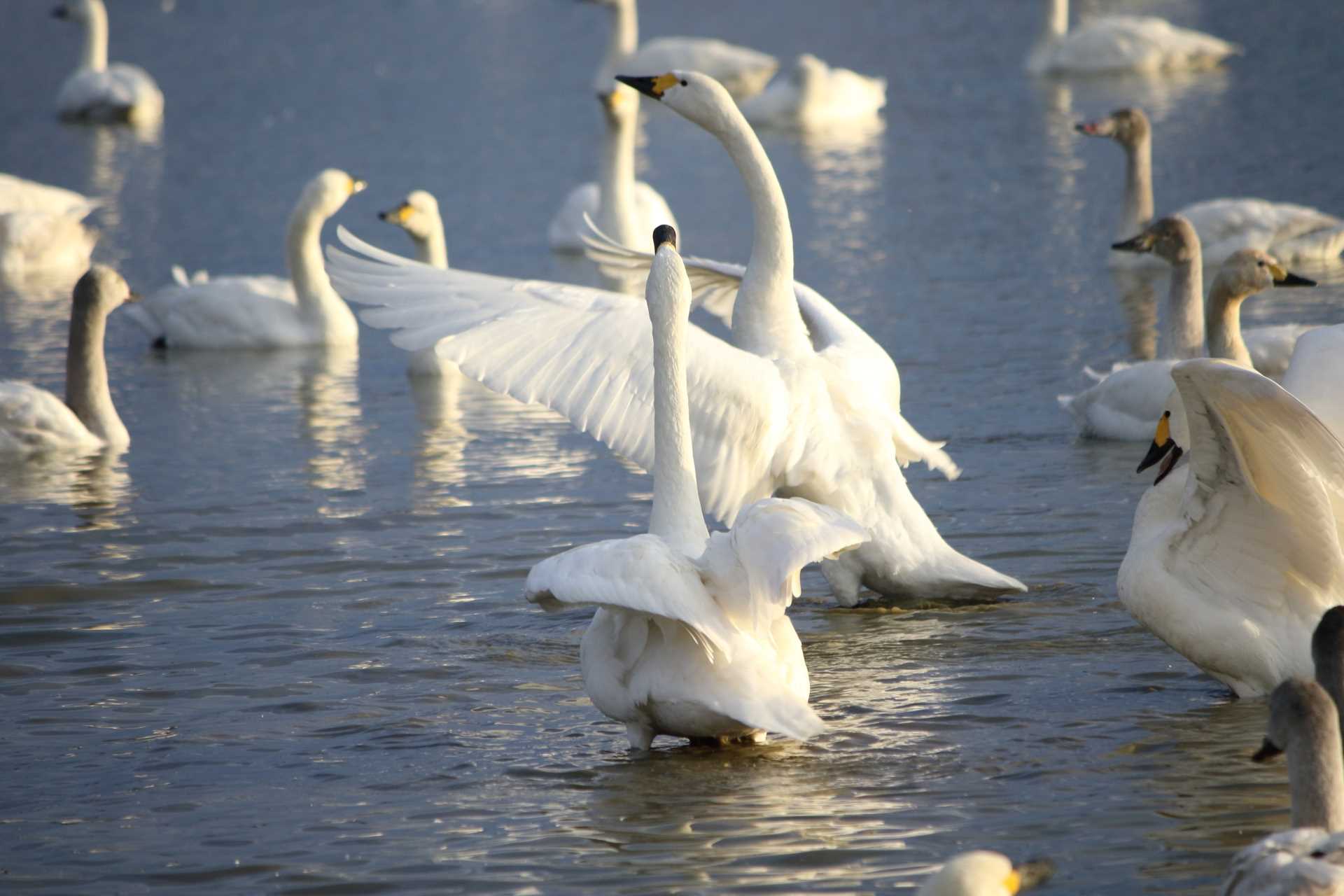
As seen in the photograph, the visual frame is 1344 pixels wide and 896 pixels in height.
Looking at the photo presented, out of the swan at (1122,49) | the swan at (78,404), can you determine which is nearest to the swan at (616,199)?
the swan at (78,404)

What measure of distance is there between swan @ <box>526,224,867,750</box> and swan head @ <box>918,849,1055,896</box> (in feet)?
4.60

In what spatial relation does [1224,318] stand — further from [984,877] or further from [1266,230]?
[984,877]

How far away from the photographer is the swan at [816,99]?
25.1 m

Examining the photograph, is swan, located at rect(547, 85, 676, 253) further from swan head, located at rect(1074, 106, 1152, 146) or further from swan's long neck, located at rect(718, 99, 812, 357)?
swan's long neck, located at rect(718, 99, 812, 357)

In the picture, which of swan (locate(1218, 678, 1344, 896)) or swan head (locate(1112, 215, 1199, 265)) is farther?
swan head (locate(1112, 215, 1199, 265))

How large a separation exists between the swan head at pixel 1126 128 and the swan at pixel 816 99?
955 cm

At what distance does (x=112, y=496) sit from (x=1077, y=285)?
7326mm

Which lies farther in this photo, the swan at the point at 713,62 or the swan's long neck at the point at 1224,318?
the swan at the point at 713,62

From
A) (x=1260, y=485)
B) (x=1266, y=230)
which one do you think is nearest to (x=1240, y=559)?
(x=1260, y=485)

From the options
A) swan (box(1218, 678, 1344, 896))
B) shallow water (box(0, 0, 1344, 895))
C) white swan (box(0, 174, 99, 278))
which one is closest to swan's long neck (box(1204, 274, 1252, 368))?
shallow water (box(0, 0, 1344, 895))

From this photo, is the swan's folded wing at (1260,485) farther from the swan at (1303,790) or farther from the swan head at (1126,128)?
the swan head at (1126,128)

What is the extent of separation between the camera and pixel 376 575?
8188mm

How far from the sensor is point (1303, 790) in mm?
4199

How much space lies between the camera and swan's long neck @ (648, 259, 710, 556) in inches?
227
